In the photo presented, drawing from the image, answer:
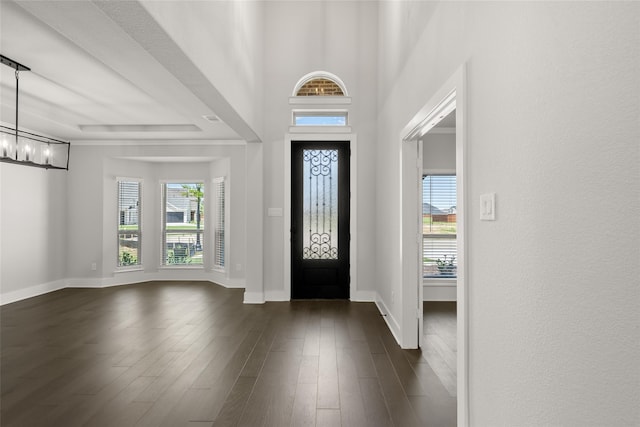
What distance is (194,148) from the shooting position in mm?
7008

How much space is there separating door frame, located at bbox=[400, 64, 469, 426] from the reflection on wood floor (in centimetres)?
26

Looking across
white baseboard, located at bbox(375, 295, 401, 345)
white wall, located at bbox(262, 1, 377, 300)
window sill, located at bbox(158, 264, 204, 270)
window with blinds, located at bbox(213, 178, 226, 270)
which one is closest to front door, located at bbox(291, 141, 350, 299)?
white wall, located at bbox(262, 1, 377, 300)

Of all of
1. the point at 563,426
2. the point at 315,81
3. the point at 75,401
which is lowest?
the point at 75,401

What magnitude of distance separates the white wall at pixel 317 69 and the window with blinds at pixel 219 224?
74.1 inches

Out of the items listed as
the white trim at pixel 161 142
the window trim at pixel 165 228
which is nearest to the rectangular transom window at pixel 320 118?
the white trim at pixel 161 142

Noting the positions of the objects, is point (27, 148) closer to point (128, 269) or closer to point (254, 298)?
point (128, 269)

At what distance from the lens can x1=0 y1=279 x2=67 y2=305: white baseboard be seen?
223 inches

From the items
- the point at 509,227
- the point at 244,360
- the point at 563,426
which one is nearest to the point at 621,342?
the point at 563,426

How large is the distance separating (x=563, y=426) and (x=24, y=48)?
4.55 m

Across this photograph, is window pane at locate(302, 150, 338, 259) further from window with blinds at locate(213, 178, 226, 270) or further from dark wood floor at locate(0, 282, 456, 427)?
window with blinds at locate(213, 178, 226, 270)

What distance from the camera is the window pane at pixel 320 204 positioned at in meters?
5.86

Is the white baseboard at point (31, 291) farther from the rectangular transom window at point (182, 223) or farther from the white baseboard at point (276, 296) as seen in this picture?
the white baseboard at point (276, 296)

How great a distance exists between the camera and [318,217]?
5863mm

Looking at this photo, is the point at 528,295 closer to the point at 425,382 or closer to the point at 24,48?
the point at 425,382
